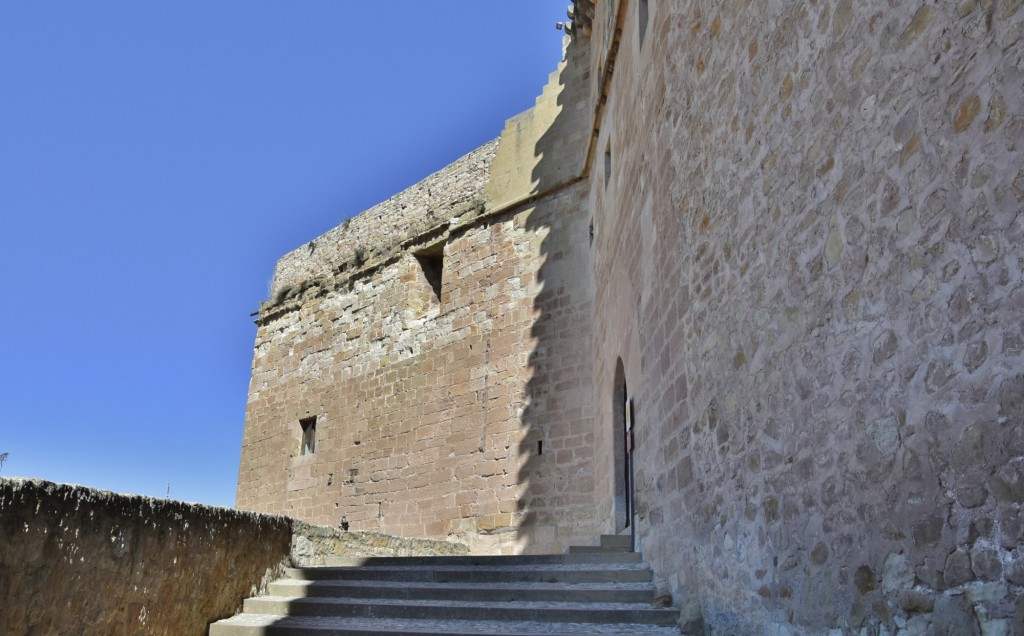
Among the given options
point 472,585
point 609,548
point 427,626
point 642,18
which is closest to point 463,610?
point 427,626

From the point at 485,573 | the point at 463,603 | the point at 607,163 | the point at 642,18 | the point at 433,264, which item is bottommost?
the point at 463,603

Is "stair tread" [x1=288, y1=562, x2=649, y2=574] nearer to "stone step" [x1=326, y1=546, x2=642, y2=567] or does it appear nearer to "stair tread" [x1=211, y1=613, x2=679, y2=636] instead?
"stone step" [x1=326, y1=546, x2=642, y2=567]

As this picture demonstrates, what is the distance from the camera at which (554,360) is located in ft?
32.4

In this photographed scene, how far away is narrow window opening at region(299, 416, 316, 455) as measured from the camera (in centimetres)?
1294

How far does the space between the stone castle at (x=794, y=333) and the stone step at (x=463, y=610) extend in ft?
1.04

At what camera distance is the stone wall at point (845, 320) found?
83.9 inches

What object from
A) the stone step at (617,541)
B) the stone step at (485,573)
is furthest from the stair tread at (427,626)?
the stone step at (617,541)

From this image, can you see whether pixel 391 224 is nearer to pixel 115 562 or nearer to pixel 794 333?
pixel 115 562

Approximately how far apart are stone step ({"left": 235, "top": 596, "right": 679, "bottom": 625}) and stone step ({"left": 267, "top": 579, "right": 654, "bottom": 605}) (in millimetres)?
86

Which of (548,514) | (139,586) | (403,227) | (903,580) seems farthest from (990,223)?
(403,227)

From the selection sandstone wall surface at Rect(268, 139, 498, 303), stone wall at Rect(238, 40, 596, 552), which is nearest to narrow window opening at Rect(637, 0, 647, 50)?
stone wall at Rect(238, 40, 596, 552)

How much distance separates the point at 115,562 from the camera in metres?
4.03

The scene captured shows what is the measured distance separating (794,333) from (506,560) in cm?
316

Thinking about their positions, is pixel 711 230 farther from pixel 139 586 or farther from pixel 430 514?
pixel 430 514
